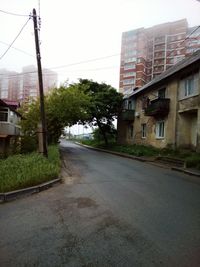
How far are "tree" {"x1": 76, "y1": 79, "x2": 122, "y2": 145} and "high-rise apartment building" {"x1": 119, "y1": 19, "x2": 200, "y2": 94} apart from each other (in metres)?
38.5

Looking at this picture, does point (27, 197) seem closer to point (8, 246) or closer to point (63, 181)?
point (63, 181)

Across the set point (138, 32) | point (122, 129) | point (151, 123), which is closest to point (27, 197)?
Answer: point (151, 123)

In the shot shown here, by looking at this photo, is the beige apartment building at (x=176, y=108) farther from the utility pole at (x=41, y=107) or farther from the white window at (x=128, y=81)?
the white window at (x=128, y=81)

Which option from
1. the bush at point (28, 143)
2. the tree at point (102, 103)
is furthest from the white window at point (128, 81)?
the bush at point (28, 143)

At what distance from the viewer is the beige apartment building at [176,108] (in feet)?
53.2

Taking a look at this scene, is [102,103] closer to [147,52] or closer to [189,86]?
[189,86]

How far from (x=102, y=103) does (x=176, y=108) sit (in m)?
13.1

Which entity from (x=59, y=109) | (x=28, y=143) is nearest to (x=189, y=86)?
(x=59, y=109)

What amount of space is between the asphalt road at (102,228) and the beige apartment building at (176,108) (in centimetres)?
1007

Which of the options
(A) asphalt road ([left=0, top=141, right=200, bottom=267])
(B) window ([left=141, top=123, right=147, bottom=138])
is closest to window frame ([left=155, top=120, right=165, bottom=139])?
(B) window ([left=141, top=123, right=147, bottom=138])

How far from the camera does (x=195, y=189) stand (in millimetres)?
8031

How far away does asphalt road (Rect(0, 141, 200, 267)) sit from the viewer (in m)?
3.42

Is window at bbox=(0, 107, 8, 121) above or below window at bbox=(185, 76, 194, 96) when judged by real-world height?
below

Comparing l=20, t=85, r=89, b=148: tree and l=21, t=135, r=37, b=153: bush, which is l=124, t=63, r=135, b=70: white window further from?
l=21, t=135, r=37, b=153: bush
